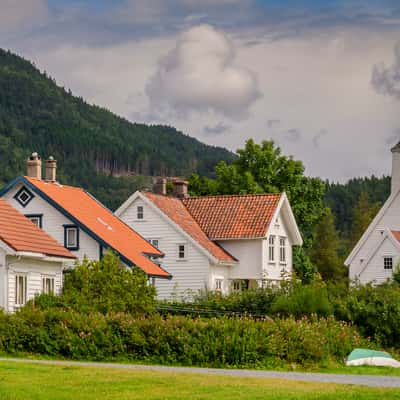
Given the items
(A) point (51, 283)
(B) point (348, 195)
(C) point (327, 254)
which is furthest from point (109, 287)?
(B) point (348, 195)

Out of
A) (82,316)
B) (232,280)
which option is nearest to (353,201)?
(232,280)

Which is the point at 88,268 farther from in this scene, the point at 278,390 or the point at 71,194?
the point at 278,390

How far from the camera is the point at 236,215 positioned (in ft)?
227

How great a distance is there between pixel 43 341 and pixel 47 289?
1207 centimetres

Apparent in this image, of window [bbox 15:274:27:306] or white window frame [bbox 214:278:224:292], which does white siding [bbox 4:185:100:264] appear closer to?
window [bbox 15:274:27:306]

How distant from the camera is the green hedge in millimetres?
34312

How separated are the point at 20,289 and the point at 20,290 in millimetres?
39

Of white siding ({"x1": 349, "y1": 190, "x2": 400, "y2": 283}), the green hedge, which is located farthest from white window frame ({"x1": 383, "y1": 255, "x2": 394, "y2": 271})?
the green hedge

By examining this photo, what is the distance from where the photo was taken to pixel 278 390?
26047 millimetres

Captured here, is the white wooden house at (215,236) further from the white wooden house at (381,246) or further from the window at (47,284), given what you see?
the window at (47,284)

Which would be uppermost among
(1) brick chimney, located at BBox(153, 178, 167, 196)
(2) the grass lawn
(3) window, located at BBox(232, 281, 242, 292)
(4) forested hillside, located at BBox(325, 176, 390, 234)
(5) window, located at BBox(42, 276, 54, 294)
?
(4) forested hillside, located at BBox(325, 176, 390, 234)

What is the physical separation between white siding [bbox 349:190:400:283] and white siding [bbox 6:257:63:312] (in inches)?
1653

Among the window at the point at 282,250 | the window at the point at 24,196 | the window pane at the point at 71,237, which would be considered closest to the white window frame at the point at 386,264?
the window at the point at 282,250

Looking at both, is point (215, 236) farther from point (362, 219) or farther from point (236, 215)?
point (362, 219)
